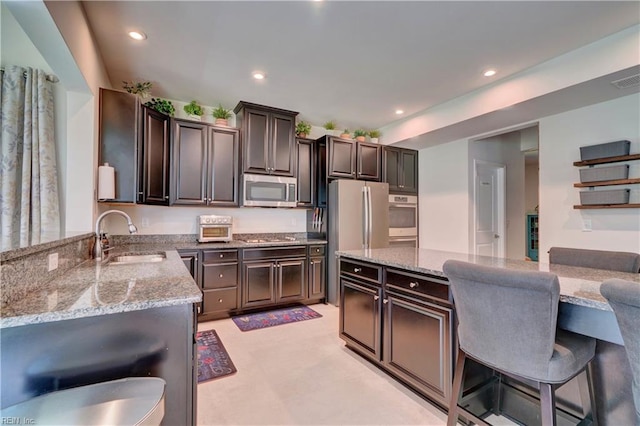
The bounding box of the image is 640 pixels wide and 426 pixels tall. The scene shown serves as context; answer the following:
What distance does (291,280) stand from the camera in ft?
12.7

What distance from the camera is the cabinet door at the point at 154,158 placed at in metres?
2.99

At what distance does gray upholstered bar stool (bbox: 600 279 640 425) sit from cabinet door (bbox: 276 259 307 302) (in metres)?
3.22

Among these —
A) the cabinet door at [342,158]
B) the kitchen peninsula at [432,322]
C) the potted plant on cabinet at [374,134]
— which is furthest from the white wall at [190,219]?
the kitchen peninsula at [432,322]

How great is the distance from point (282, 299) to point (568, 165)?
12.4ft

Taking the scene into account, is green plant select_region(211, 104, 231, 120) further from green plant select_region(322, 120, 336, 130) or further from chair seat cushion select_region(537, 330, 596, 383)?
chair seat cushion select_region(537, 330, 596, 383)

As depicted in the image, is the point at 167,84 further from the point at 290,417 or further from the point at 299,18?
the point at 290,417

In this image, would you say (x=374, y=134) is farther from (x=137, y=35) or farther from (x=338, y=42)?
(x=137, y=35)

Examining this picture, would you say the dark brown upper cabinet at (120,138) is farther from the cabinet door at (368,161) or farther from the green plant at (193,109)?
the cabinet door at (368,161)

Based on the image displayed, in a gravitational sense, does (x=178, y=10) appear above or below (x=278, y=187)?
above

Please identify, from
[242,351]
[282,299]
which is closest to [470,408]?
[242,351]

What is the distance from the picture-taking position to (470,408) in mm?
1686

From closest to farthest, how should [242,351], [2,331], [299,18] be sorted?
[2,331], [299,18], [242,351]

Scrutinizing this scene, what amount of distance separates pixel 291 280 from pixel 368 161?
87.7 inches

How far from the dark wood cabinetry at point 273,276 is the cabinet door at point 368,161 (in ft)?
5.13
